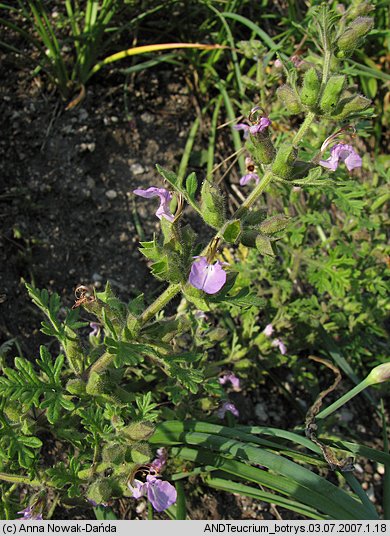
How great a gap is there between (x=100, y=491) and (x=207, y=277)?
0.72 metres

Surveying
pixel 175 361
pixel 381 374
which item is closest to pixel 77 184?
pixel 175 361

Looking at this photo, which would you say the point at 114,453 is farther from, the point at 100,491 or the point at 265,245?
the point at 265,245

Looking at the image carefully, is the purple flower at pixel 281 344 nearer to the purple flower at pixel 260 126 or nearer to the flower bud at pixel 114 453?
the flower bud at pixel 114 453

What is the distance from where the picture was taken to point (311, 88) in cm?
155

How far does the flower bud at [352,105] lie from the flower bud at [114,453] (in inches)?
43.5

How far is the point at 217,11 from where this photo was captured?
3244 mm

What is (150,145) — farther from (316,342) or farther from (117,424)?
(117,424)

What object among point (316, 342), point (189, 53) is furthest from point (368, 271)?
point (189, 53)

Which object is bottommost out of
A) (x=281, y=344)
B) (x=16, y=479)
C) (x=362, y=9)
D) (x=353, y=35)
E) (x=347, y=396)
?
(x=281, y=344)

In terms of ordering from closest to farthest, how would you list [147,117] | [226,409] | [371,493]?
1. [226,409]
2. [371,493]
3. [147,117]

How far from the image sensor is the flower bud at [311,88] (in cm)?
153

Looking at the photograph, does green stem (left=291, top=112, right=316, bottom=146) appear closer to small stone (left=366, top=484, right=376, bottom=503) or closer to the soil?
the soil

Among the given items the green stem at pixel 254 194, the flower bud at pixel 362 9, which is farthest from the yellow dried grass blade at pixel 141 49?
the green stem at pixel 254 194

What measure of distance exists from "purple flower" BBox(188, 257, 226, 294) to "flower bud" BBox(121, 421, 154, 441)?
Answer: 0.48 meters
